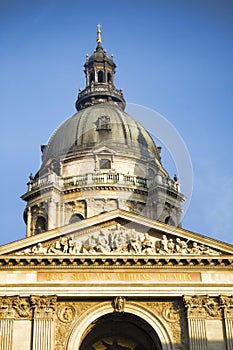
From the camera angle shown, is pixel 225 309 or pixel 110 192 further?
pixel 110 192

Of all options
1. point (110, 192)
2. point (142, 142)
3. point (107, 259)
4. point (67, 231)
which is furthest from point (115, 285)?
point (142, 142)

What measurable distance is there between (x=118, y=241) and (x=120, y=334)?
7.39m

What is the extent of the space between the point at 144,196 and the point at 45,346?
2577 centimetres

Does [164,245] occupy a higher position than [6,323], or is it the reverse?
[164,245]

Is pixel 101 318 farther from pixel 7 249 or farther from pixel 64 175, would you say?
pixel 64 175

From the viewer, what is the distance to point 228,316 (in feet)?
129

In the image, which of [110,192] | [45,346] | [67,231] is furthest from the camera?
[110,192]

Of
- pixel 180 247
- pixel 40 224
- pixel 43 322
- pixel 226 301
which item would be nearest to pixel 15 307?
pixel 43 322

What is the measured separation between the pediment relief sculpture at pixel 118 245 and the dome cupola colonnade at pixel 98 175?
1727 centimetres

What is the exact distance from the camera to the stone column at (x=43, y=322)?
38000mm

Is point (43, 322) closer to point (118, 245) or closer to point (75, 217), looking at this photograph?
point (118, 245)

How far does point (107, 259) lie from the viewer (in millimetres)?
39875

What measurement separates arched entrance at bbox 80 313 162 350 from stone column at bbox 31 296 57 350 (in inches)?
99.3

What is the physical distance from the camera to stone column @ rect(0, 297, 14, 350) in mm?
37894
